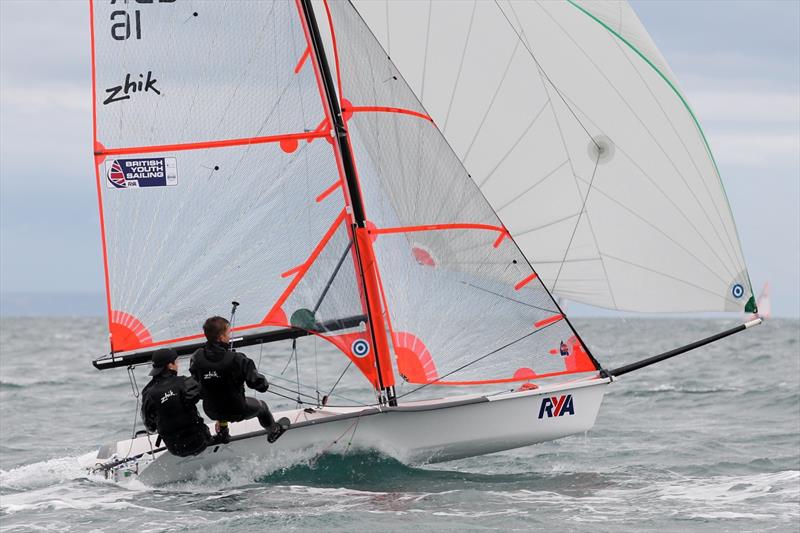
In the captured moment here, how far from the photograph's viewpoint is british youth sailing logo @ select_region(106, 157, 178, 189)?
365 inches

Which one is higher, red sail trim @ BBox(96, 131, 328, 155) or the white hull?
red sail trim @ BBox(96, 131, 328, 155)

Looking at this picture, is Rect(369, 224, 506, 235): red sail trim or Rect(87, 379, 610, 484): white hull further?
Rect(369, 224, 506, 235): red sail trim

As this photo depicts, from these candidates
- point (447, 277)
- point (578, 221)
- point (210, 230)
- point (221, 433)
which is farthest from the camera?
point (578, 221)

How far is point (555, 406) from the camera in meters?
9.06

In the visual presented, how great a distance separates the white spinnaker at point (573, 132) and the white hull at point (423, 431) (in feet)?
4.55

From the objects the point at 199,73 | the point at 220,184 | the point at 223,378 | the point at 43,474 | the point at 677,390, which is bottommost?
the point at 677,390

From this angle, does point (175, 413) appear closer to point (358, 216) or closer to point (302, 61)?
point (358, 216)

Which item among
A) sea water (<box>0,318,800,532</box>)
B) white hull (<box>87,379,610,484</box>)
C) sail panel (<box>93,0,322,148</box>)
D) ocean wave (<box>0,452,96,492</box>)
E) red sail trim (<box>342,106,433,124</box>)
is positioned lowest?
sea water (<box>0,318,800,532</box>)

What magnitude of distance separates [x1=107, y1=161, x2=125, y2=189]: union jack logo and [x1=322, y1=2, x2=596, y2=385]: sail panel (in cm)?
211

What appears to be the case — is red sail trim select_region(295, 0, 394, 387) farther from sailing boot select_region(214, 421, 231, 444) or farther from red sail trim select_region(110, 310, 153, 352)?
red sail trim select_region(110, 310, 153, 352)

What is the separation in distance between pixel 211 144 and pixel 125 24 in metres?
1.23

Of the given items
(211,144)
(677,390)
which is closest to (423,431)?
(211,144)

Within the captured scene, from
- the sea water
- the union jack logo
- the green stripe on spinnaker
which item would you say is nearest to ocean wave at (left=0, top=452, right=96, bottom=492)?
the sea water

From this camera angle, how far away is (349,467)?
8969mm
